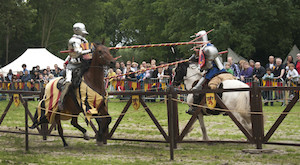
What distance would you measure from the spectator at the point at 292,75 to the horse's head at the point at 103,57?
9543mm

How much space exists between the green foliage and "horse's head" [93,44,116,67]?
15.5 metres

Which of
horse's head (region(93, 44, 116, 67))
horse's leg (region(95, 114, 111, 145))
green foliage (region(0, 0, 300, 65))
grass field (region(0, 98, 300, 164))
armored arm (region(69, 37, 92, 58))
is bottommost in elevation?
grass field (region(0, 98, 300, 164))

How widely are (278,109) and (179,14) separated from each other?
20.6 m

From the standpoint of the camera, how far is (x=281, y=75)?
18.8 metres

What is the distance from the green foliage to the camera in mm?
32688

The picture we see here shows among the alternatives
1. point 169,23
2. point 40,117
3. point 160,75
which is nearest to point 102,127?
point 40,117

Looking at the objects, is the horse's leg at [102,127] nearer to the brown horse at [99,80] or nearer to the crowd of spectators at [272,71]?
the brown horse at [99,80]

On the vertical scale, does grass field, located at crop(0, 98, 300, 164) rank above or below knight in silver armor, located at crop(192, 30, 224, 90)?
below

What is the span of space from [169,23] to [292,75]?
2156 cm

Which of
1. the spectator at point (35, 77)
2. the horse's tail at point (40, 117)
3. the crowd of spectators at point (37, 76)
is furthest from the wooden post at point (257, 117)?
the spectator at point (35, 77)

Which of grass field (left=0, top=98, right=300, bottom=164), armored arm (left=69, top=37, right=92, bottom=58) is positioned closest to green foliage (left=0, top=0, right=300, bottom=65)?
grass field (left=0, top=98, right=300, bottom=164)

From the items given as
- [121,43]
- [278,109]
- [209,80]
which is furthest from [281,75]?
[121,43]

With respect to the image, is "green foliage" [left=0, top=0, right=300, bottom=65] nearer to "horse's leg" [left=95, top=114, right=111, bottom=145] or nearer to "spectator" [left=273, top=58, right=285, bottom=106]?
"spectator" [left=273, top=58, right=285, bottom=106]

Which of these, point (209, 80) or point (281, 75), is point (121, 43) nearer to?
point (281, 75)
